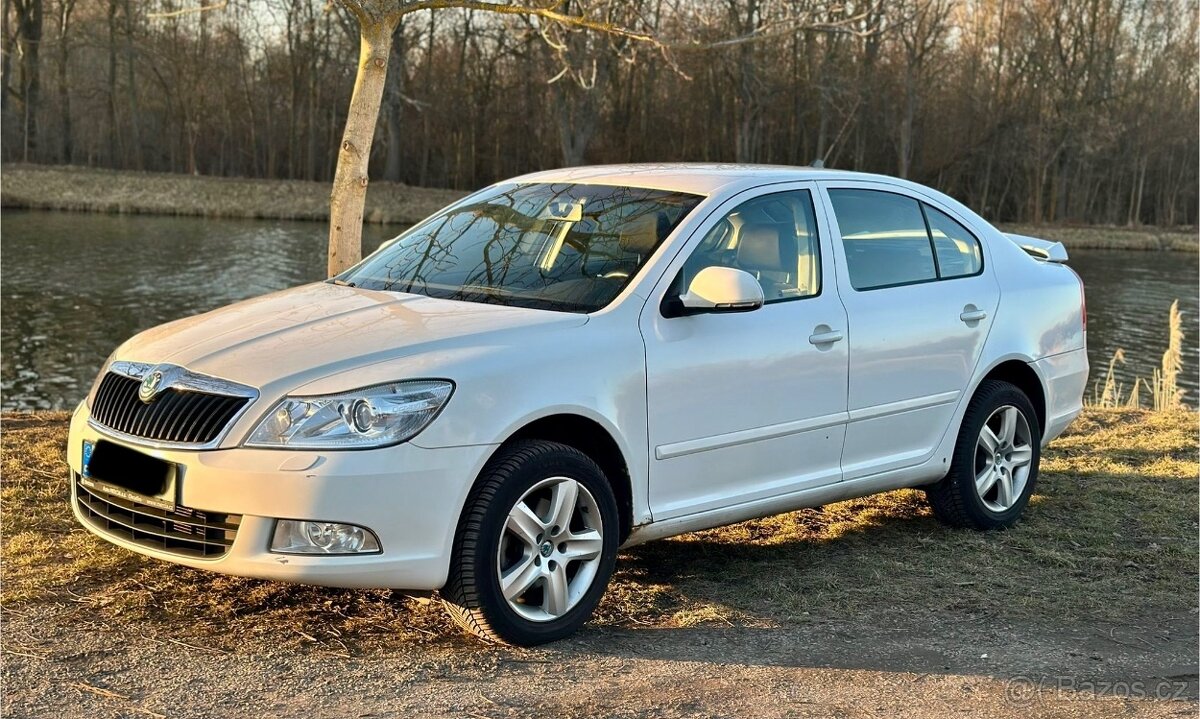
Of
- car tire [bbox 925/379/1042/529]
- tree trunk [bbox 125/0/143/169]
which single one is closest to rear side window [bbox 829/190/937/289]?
car tire [bbox 925/379/1042/529]

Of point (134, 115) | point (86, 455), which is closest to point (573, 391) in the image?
point (86, 455)

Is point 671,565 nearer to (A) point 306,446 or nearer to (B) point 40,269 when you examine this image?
(A) point 306,446

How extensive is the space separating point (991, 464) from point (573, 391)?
290 centimetres

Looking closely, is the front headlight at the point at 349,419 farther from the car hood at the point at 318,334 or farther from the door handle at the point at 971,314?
the door handle at the point at 971,314

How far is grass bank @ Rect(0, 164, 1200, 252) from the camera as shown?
40000 mm

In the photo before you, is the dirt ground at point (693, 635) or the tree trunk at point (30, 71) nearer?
the dirt ground at point (693, 635)

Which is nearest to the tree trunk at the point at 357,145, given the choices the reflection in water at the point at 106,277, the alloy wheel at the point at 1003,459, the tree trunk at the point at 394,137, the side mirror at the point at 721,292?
the side mirror at the point at 721,292

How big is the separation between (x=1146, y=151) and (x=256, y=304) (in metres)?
50.9

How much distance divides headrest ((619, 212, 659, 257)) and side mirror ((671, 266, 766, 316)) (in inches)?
11.5

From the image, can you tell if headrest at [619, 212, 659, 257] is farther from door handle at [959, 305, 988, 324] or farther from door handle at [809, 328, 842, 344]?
→ door handle at [959, 305, 988, 324]

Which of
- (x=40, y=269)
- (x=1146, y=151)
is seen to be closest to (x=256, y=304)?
(x=40, y=269)

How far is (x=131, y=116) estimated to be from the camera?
156 feet

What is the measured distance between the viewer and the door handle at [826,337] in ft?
17.3

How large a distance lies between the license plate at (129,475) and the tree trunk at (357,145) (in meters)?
3.43
